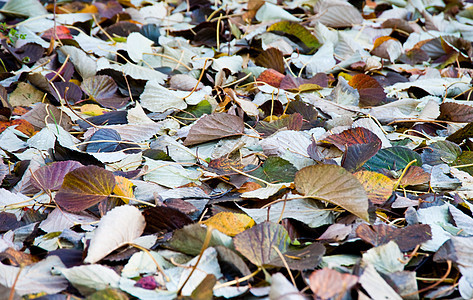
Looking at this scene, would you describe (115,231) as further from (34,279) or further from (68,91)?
(68,91)

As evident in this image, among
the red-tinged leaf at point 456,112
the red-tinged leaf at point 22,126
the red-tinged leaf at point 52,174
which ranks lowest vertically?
the red-tinged leaf at point 456,112

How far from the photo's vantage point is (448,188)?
70cm

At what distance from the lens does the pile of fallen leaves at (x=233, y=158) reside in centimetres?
53

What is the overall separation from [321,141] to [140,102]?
43 centimetres

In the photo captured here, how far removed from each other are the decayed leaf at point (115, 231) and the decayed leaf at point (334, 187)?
23cm

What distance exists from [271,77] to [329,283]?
673mm

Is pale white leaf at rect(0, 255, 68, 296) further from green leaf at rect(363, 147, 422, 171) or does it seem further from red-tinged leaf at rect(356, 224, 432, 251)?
green leaf at rect(363, 147, 422, 171)

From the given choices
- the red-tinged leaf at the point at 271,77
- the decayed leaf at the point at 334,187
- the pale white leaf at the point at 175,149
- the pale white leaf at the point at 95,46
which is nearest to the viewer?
the decayed leaf at the point at 334,187

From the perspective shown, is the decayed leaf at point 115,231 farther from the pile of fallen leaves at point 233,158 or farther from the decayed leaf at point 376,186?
the decayed leaf at point 376,186

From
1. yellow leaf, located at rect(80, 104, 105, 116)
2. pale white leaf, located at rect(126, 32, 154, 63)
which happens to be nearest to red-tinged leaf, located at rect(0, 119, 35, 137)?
yellow leaf, located at rect(80, 104, 105, 116)

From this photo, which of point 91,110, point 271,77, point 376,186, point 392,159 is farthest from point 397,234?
point 91,110

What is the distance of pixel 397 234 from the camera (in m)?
0.57

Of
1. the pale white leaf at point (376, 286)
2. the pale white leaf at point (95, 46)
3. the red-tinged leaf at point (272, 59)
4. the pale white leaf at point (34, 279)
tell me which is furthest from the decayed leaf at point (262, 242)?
the pale white leaf at point (95, 46)

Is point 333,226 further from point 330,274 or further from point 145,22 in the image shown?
point 145,22
